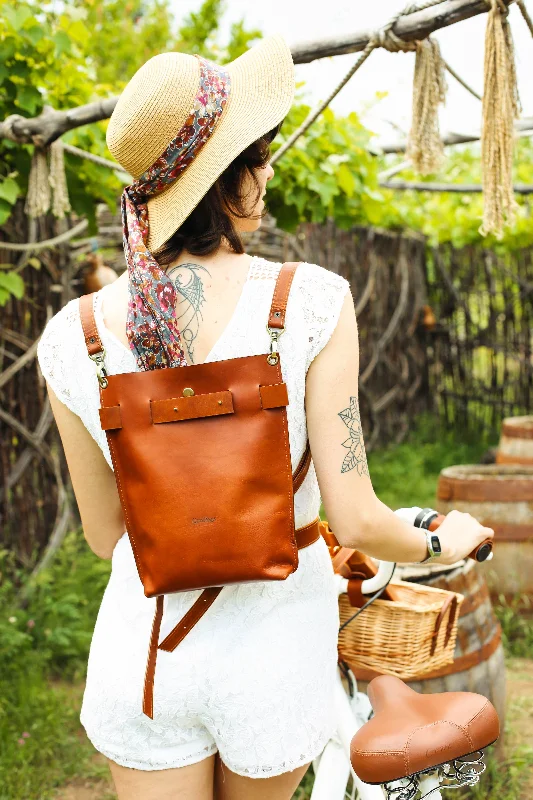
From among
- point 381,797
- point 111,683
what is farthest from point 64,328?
point 381,797

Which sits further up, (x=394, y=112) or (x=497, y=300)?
(x=394, y=112)

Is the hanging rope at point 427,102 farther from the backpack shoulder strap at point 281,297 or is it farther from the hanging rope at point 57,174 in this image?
the hanging rope at point 57,174

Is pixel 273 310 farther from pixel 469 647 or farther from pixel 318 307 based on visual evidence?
pixel 469 647

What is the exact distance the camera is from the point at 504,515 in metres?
3.61

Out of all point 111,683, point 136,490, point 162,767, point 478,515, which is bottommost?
point 478,515

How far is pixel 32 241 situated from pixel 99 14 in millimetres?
10474

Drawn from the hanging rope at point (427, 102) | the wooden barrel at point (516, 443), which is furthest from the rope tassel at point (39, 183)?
the wooden barrel at point (516, 443)

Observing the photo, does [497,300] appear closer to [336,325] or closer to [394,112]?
[394,112]

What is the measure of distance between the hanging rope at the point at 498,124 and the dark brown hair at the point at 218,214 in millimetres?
876

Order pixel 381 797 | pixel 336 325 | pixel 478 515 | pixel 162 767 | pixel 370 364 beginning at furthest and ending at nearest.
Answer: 1. pixel 370 364
2. pixel 478 515
3. pixel 381 797
4. pixel 162 767
5. pixel 336 325

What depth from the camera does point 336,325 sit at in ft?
3.83

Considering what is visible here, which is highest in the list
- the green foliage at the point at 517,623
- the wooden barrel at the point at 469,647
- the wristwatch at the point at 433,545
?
the wristwatch at the point at 433,545

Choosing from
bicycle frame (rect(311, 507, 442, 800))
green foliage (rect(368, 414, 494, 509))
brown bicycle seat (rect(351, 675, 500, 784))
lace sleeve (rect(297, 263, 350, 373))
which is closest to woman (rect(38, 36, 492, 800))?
lace sleeve (rect(297, 263, 350, 373))

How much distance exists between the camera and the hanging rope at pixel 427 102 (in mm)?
2062
